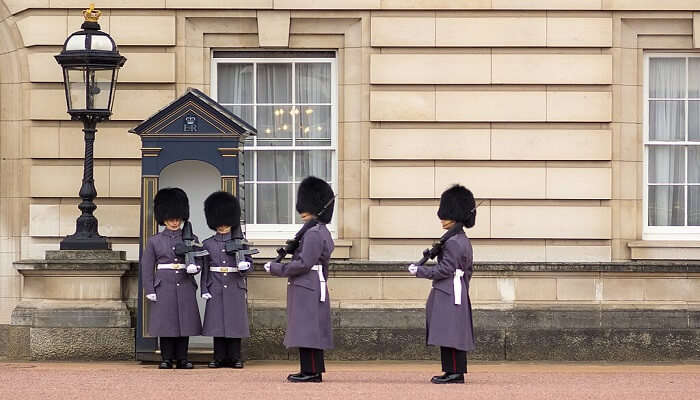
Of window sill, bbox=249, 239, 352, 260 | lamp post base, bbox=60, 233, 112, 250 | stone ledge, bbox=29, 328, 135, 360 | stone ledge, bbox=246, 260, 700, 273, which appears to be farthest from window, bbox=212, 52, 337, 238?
stone ledge, bbox=29, 328, 135, 360

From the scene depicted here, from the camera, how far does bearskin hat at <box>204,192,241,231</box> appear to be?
14.1 metres

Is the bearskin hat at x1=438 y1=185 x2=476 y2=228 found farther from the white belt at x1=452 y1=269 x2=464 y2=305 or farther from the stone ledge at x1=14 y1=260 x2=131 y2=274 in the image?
the stone ledge at x1=14 y1=260 x2=131 y2=274

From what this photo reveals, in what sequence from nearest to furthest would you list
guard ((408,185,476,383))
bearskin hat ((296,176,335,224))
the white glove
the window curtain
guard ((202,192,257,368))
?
guard ((408,185,476,383))
bearskin hat ((296,176,335,224))
the white glove
guard ((202,192,257,368))
the window curtain

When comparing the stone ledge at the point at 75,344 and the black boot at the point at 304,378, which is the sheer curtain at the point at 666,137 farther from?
the stone ledge at the point at 75,344

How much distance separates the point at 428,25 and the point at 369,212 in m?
1.75

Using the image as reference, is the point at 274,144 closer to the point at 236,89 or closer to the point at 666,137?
the point at 236,89

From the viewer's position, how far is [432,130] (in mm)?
15391

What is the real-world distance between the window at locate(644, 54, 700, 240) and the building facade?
0.54 ft

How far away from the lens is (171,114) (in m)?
14.3

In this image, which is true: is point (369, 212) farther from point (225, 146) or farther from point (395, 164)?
point (225, 146)

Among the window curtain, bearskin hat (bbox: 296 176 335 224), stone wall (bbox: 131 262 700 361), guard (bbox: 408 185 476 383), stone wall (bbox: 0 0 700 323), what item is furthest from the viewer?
the window curtain

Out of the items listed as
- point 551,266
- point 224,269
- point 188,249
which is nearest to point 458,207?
point 224,269

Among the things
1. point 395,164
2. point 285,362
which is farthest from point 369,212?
point 285,362

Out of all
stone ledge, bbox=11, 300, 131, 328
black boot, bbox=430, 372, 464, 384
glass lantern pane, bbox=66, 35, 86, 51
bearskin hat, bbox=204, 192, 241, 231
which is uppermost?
Answer: glass lantern pane, bbox=66, 35, 86, 51
